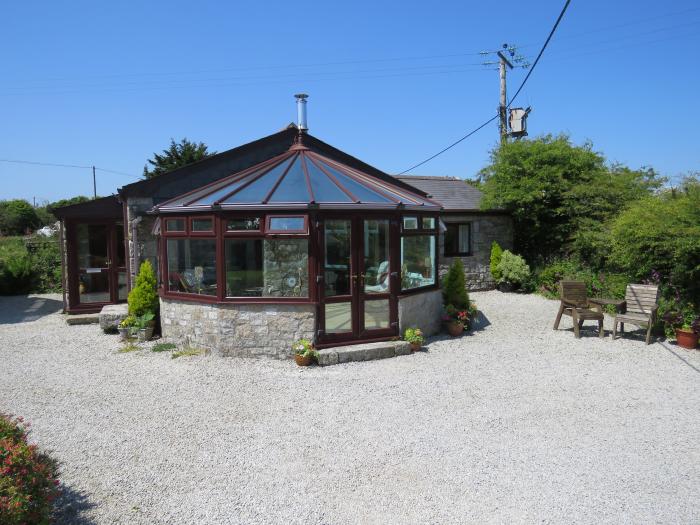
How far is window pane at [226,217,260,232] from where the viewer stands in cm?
780

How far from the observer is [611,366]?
752cm

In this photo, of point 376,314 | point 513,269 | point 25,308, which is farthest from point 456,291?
point 25,308

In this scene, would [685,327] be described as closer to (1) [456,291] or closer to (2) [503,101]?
(1) [456,291]

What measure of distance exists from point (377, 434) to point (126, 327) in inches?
245

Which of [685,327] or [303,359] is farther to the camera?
[685,327]

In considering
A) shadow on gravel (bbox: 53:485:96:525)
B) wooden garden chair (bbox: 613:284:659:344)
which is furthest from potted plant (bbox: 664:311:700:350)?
shadow on gravel (bbox: 53:485:96:525)

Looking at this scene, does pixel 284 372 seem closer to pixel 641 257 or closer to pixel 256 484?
pixel 256 484

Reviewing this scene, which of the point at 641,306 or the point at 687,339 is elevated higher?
the point at 641,306

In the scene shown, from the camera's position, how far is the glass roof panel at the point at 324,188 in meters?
7.96

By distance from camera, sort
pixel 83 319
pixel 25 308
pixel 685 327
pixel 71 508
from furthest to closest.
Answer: pixel 25 308 < pixel 83 319 < pixel 685 327 < pixel 71 508

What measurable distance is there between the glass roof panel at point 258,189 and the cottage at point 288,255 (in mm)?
21

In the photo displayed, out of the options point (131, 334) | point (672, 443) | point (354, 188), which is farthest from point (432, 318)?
point (131, 334)

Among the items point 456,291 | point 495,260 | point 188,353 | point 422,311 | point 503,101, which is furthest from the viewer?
point 503,101

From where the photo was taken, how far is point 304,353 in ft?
24.5
